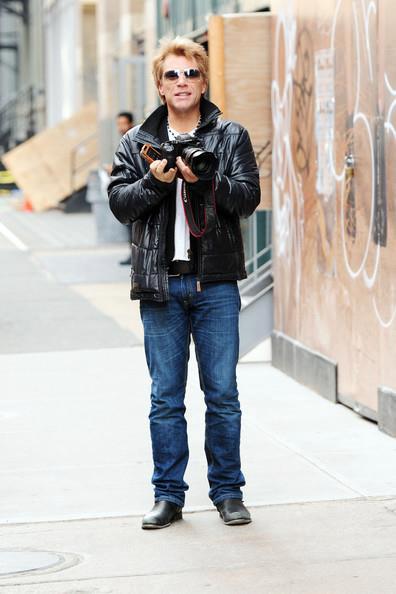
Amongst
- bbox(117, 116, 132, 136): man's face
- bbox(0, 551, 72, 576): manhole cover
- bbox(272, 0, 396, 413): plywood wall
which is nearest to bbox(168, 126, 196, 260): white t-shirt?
bbox(0, 551, 72, 576): manhole cover

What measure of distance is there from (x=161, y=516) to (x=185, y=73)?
175 cm

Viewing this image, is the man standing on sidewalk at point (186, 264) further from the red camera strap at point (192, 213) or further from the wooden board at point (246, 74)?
the wooden board at point (246, 74)

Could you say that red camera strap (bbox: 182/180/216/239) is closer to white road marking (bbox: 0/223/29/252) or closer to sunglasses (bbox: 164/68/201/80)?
sunglasses (bbox: 164/68/201/80)

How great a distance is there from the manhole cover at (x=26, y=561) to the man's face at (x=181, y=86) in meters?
1.80

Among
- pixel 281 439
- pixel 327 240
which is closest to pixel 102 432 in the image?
pixel 281 439

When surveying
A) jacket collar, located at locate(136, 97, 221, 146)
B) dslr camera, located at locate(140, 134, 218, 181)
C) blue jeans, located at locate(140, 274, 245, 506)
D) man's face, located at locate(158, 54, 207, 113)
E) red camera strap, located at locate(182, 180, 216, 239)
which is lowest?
blue jeans, located at locate(140, 274, 245, 506)

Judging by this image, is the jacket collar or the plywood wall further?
the plywood wall

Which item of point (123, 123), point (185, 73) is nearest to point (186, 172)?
point (185, 73)

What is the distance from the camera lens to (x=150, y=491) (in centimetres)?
633

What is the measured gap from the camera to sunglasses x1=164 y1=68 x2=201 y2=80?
5.54 meters

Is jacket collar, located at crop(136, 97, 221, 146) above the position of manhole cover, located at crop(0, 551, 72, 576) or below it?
above

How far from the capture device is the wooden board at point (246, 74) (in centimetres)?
945

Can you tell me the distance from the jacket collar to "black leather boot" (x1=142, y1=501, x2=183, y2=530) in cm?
145

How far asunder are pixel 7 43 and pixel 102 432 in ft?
144
